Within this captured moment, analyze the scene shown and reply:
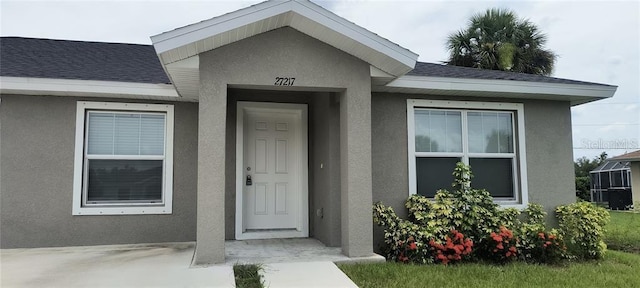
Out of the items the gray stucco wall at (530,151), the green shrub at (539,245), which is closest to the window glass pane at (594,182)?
the gray stucco wall at (530,151)

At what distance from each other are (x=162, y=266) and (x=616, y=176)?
23.4 meters

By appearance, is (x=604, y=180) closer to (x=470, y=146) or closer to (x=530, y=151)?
(x=530, y=151)

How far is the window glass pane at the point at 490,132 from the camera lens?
22.1ft

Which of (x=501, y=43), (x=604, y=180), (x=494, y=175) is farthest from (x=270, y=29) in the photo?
(x=604, y=180)

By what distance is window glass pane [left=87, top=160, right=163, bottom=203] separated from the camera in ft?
21.1

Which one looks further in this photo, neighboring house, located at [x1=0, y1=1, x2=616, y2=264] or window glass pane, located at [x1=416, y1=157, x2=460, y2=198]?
window glass pane, located at [x1=416, y1=157, x2=460, y2=198]

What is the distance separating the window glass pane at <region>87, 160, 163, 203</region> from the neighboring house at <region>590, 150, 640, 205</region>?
18.0 meters

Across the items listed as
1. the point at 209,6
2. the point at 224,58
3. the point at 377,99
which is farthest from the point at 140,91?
the point at 209,6

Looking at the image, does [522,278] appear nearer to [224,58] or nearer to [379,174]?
[379,174]

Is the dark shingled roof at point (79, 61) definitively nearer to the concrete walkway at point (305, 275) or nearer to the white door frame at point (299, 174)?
the white door frame at point (299, 174)

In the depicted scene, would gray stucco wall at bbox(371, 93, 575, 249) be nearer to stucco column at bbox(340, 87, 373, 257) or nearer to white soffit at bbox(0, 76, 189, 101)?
stucco column at bbox(340, 87, 373, 257)

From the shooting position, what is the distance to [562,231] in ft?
21.2

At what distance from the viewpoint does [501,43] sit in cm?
1808

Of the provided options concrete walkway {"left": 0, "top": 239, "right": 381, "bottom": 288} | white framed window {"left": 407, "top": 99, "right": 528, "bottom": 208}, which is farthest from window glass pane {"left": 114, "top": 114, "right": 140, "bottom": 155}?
white framed window {"left": 407, "top": 99, "right": 528, "bottom": 208}
